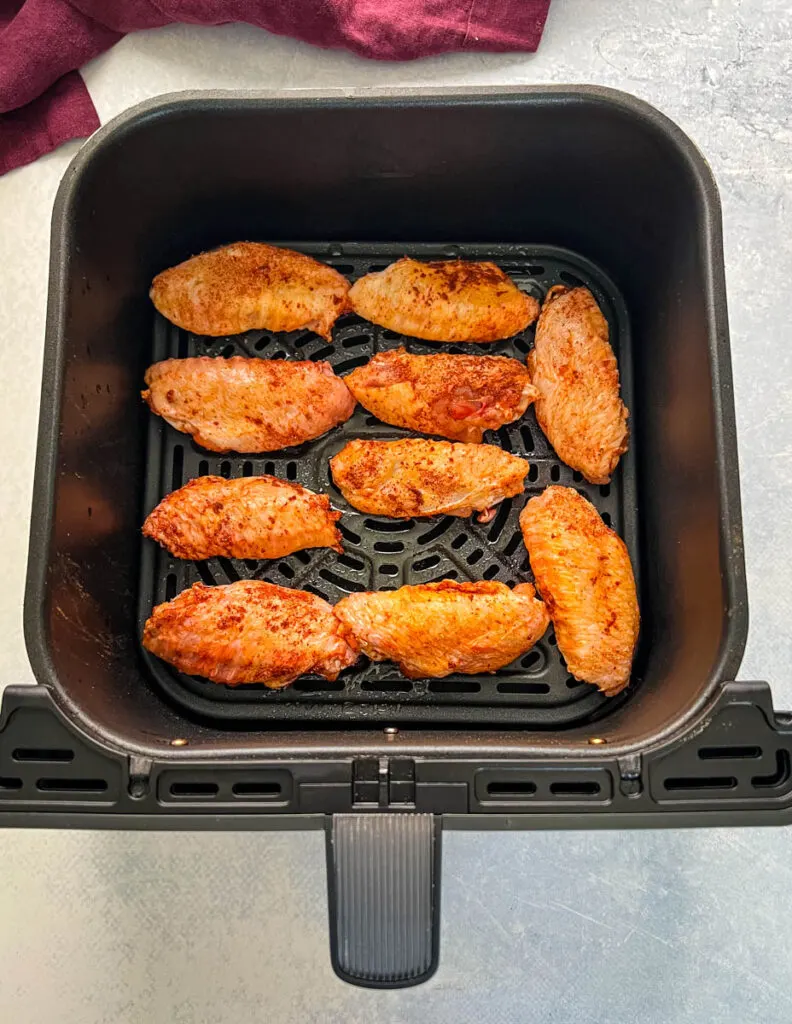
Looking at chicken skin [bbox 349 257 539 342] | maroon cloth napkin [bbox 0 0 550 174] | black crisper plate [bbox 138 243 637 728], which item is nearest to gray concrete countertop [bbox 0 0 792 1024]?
black crisper plate [bbox 138 243 637 728]

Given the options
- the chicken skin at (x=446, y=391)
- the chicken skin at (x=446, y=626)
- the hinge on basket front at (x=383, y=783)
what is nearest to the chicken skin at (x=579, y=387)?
the chicken skin at (x=446, y=391)

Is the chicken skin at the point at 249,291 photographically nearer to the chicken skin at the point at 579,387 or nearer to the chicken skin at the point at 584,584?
the chicken skin at the point at 579,387

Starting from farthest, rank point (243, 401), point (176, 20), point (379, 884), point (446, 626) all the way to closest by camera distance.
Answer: point (176, 20)
point (243, 401)
point (446, 626)
point (379, 884)

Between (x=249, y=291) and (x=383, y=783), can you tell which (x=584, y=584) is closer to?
(x=383, y=783)

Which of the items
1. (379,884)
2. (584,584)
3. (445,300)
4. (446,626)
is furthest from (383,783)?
(445,300)

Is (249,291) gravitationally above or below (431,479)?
above

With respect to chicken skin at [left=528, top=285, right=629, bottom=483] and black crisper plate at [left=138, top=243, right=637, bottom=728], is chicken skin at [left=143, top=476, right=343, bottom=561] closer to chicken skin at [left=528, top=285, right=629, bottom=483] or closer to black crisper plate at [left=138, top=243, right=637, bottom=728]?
black crisper plate at [left=138, top=243, right=637, bottom=728]

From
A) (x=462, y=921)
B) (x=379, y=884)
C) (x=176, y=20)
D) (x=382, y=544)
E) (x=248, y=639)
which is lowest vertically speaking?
(x=462, y=921)
